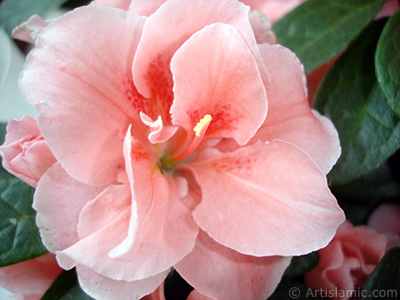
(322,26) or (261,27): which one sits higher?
(261,27)

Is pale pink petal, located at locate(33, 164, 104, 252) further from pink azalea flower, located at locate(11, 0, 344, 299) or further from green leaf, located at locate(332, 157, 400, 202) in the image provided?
green leaf, located at locate(332, 157, 400, 202)

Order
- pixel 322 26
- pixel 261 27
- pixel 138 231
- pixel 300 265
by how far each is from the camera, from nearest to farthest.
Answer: pixel 138 231 → pixel 261 27 → pixel 300 265 → pixel 322 26

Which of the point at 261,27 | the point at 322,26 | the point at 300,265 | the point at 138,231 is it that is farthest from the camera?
the point at 322,26

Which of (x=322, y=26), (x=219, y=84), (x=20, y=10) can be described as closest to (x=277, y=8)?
(x=322, y=26)

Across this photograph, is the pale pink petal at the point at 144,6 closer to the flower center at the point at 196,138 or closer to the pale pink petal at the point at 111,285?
the flower center at the point at 196,138

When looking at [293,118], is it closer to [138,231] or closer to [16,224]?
[138,231]

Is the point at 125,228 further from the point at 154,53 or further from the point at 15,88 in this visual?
the point at 15,88
